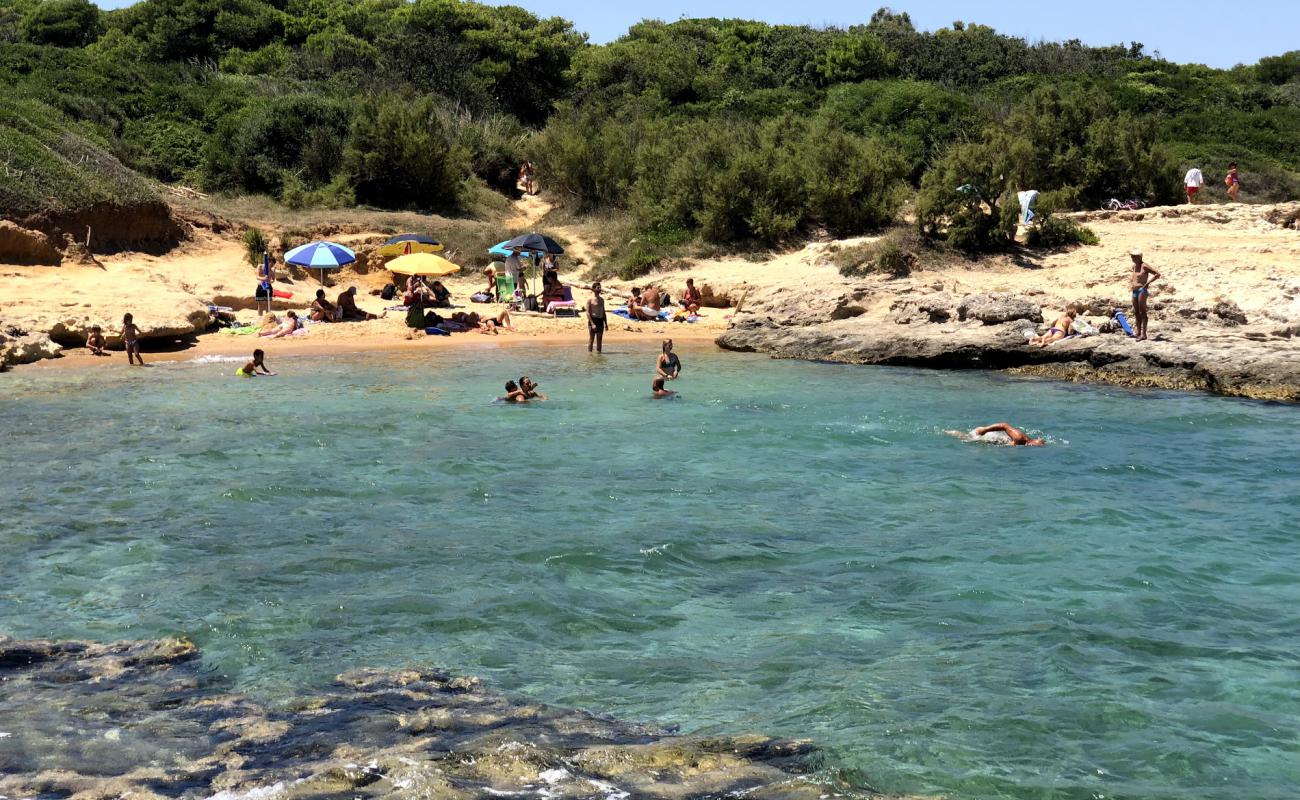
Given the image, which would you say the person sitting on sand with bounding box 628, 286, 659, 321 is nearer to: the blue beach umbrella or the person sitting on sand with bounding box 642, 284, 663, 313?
the person sitting on sand with bounding box 642, 284, 663, 313

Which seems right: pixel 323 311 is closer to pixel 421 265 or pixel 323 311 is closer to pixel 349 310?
pixel 349 310

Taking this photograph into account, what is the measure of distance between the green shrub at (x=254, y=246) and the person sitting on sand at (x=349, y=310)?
3173mm

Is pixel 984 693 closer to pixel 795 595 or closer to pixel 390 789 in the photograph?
pixel 795 595

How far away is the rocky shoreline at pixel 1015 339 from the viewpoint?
16.8 m

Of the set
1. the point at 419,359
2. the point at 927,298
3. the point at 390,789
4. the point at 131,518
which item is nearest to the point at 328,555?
the point at 131,518

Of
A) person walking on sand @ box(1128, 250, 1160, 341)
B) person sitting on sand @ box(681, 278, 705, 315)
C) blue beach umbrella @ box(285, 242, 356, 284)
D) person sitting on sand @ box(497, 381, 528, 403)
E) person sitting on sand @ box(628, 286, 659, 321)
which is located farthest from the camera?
person sitting on sand @ box(681, 278, 705, 315)

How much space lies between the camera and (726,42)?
51.5 metres

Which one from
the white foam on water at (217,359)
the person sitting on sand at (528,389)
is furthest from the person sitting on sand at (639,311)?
the person sitting on sand at (528,389)

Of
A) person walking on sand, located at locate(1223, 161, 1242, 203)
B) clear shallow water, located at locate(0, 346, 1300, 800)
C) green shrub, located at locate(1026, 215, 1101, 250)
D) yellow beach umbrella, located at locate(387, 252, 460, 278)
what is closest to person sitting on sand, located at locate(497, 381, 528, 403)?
clear shallow water, located at locate(0, 346, 1300, 800)

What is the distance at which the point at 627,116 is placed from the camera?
128ft

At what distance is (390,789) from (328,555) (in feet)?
15.9

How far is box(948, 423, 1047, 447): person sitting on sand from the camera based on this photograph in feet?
44.7

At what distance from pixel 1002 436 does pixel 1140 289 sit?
5.90m

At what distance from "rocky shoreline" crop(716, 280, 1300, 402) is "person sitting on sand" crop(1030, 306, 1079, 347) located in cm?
23
